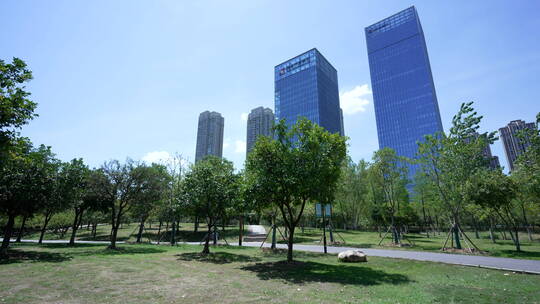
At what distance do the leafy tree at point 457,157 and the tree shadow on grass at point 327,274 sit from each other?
15.2m

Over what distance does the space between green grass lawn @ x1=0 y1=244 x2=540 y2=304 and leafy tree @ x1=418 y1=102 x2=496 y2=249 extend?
12.3m

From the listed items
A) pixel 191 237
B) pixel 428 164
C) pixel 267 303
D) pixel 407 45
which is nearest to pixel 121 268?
pixel 267 303

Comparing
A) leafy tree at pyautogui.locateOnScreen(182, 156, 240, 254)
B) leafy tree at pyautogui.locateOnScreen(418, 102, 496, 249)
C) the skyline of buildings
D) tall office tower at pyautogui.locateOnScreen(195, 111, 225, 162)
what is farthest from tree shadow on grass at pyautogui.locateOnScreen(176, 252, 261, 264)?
tall office tower at pyautogui.locateOnScreen(195, 111, 225, 162)

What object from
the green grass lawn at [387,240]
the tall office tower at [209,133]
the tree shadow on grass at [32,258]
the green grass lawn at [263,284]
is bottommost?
the green grass lawn at [387,240]

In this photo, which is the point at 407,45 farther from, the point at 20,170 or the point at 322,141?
the point at 20,170

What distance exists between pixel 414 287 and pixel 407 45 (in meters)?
172

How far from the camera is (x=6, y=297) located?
8312mm

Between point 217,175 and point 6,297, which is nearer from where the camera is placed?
point 6,297

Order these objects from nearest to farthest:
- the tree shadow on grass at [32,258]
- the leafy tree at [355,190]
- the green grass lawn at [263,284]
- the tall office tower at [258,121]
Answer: the green grass lawn at [263,284] → the tree shadow on grass at [32,258] → the leafy tree at [355,190] → the tall office tower at [258,121]

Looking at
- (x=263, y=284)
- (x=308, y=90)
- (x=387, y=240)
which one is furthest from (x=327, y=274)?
(x=308, y=90)

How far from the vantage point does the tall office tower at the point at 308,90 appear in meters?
125

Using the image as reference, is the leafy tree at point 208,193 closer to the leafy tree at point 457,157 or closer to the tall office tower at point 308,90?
the leafy tree at point 457,157

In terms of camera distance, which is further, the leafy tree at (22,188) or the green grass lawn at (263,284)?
the leafy tree at (22,188)

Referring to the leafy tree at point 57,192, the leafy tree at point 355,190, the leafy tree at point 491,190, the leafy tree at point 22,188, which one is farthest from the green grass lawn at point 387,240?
the leafy tree at point 22,188
